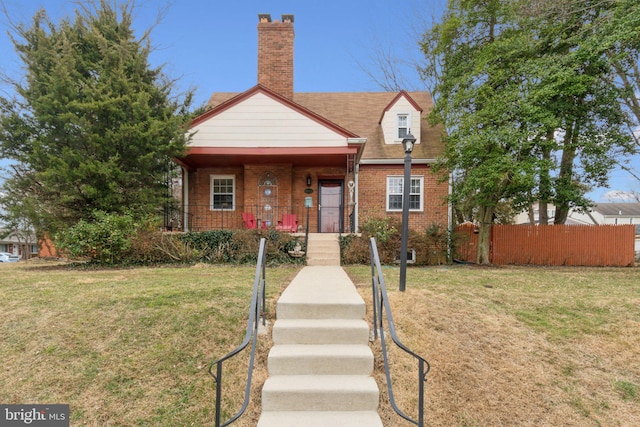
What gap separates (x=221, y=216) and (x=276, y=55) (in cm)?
694

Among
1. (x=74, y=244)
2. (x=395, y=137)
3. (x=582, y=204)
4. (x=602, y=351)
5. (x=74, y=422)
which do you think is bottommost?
(x=74, y=422)

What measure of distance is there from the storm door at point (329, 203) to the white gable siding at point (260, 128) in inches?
95.6

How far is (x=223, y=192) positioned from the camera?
13.5 meters

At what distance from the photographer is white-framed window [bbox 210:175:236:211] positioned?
43.8ft

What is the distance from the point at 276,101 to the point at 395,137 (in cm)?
521

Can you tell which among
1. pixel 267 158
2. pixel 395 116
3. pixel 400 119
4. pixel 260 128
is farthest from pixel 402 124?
pixel 260 128

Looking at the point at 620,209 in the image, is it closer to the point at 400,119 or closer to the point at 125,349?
the point at 400,119

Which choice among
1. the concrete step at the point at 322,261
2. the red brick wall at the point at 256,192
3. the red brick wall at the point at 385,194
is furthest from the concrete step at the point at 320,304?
the red brick wall at the point at 385,194

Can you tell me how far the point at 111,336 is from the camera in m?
4.20

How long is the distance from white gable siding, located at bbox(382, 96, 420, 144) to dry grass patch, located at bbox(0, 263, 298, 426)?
9.98 meters

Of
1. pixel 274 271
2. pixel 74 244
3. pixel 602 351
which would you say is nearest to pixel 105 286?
pixel 274 271

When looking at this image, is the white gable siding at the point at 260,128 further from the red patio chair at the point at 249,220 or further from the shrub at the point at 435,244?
the shrub at the point at 435,244

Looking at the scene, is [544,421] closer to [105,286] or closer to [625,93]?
[105,286]

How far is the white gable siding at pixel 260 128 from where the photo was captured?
38.4 ft
